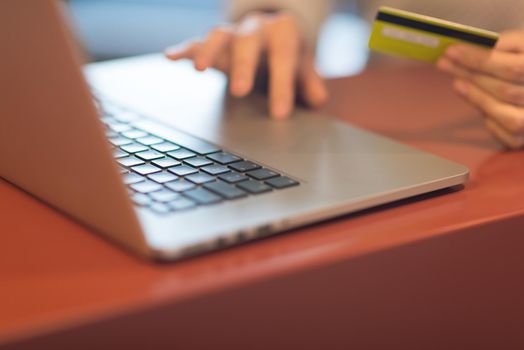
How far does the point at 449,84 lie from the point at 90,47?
139 centimetres

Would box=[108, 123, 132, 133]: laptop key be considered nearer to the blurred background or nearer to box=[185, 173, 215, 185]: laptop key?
box=[185, 173, 215, 185]: laptop key

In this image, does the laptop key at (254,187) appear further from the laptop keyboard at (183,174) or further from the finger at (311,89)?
the finger at (311,89)

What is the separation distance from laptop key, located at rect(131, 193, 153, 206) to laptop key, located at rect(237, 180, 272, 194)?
6 cm

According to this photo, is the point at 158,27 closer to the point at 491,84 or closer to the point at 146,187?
the point at 491,84

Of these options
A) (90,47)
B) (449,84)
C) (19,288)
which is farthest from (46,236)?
(90,47)

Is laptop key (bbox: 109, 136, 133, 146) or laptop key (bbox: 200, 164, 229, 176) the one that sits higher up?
laptop key (bbox: 200, 164, 229, 176)

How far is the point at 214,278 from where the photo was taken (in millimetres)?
338

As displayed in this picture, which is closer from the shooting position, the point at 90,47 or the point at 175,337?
the point at 175,337

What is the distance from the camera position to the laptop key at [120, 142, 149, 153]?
490 millimetres

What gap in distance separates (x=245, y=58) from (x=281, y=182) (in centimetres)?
27

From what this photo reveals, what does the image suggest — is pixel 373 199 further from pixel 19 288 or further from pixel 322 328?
pixel 19 288

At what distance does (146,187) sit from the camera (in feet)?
1.36

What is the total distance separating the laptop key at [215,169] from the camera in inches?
17.5

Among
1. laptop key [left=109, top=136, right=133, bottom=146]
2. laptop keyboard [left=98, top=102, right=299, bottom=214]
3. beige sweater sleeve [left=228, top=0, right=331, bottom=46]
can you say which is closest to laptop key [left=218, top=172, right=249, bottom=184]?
laptop keyboard [left=98, top=102, right=299, bottom=214]
